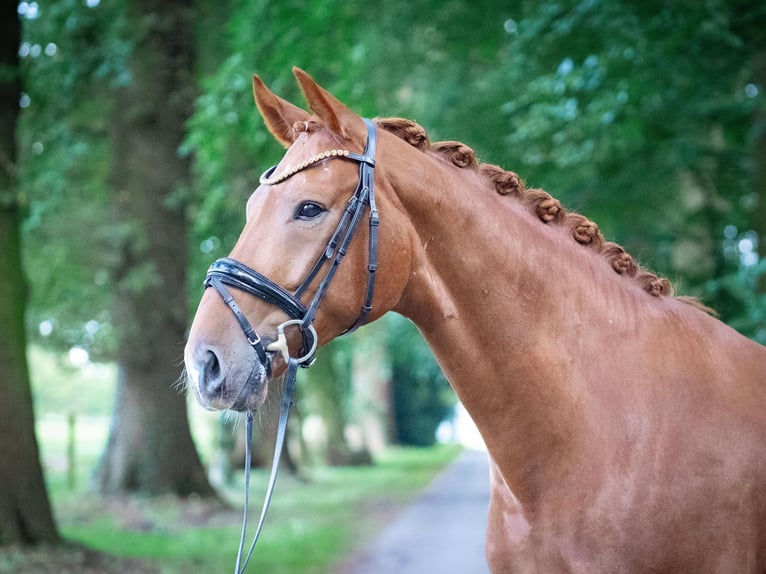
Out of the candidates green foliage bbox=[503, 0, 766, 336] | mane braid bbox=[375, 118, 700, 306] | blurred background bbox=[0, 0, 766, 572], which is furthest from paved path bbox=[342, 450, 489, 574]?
mane braid bbox=[375, 118, 700, 306]

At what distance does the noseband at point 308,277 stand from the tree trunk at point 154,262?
8.68 m

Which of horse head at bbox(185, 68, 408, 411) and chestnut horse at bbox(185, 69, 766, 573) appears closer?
horse head at bbox(185, 68, 408, 411)

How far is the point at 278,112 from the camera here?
299cm

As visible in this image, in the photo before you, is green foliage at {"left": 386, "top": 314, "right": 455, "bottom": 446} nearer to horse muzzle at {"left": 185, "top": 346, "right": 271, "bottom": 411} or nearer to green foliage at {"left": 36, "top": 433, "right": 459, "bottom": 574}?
green foliage at {"left": 36, "top": 433, "right": 459, "bottom": 574}

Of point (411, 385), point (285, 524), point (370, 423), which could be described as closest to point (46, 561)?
point (285, 524)

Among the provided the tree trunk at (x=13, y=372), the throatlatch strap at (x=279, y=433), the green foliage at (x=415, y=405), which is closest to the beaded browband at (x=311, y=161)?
the throatlatch strap at (x=279, y=433)

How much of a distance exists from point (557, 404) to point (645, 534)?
506 millimetres

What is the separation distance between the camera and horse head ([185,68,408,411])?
2.50 metres

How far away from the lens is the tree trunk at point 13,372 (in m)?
7.23

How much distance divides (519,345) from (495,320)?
0.40 feet

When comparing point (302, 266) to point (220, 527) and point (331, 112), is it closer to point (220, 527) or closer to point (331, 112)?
point (331, 112)

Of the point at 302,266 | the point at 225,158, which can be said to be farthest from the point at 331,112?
the point at 225,158

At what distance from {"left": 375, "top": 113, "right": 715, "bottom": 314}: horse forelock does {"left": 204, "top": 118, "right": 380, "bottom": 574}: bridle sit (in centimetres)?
24

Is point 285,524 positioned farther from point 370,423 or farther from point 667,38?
point 370,423
